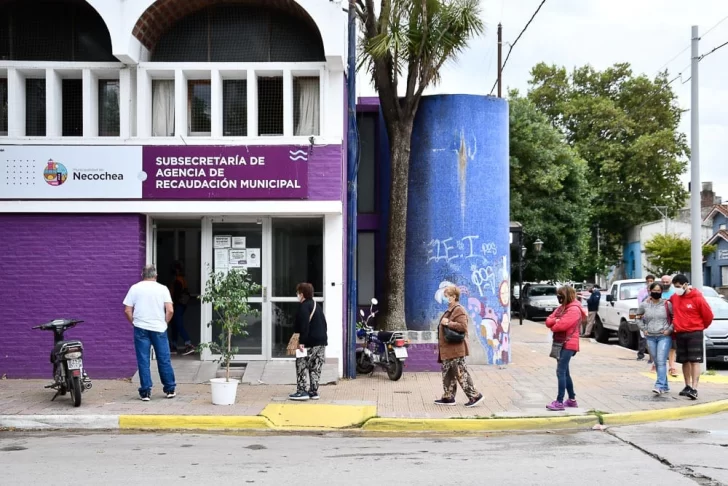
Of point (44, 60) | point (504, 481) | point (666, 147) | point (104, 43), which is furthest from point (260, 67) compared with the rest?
point (666, 147)

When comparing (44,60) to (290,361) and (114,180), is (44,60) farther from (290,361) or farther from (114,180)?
(290,361)

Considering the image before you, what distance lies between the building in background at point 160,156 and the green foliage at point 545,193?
2259 centimetres

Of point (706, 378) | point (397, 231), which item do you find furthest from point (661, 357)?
point (397, 231)

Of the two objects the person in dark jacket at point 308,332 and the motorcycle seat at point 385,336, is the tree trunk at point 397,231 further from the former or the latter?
the person in dark jacket at point 308,332

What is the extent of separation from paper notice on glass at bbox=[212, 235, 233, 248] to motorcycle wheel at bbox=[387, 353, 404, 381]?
3.25 metres

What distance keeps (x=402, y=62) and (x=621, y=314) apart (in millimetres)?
10076

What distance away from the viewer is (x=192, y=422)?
32.1 ft

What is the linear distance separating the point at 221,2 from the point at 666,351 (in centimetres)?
888

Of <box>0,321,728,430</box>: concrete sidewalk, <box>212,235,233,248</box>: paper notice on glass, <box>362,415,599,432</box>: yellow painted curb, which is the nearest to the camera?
<box>362,415,599,432</box>: yellow painted curb

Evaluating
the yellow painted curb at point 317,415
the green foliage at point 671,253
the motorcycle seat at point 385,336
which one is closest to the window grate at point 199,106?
the motorcycle seat at point 385,336

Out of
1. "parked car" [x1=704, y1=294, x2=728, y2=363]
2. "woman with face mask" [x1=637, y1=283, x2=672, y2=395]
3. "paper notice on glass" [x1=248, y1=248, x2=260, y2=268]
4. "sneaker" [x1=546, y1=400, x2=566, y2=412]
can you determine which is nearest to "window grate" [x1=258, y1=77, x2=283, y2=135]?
"paper notice on glass" [x1=248, y1=248, x2=260, y2=268]

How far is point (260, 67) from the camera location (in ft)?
44.5

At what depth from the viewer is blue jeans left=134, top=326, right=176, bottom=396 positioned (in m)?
11.0

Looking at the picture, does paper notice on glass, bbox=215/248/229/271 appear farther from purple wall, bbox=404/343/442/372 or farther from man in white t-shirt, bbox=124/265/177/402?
purple wall, bbox=404/343/442/372
